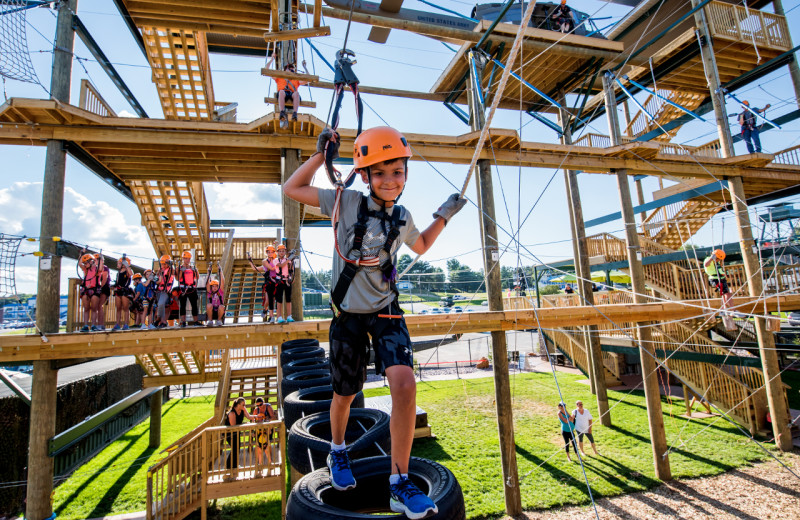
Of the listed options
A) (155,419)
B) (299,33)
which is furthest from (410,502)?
(155,419)

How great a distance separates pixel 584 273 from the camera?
11.6 meters

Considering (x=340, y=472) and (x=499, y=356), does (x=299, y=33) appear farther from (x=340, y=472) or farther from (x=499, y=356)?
(x=499, y=356)

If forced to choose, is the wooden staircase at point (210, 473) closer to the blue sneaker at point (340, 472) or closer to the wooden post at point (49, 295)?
the wooden post at point (49, 295)

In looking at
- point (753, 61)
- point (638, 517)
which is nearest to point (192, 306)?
point (638, 517)

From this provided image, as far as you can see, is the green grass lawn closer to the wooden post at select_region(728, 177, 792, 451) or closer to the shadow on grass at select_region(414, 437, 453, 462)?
the shadow on grass at select_region(414, 437, 453, 462)

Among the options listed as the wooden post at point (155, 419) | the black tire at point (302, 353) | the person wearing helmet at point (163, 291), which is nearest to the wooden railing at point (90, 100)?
the person wearing helmet at point (163, 291)

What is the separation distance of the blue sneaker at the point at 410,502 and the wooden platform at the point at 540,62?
30.4 ft

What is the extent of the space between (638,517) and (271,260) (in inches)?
323

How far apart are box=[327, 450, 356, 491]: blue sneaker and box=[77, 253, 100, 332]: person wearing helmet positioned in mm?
6714

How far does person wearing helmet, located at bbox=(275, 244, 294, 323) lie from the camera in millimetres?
6836

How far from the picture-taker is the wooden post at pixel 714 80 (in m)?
10.7

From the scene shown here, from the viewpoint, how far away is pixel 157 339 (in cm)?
606

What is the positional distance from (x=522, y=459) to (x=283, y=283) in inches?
284

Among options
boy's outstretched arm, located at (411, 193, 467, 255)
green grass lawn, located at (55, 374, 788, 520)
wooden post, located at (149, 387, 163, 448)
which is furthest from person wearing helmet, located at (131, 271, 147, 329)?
boy's outstretched arm, located at (411, 193, 467, 255)
